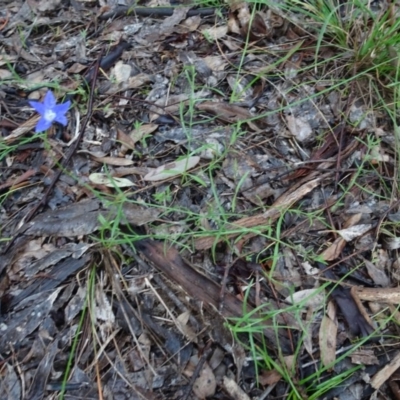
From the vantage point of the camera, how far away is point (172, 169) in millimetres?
1539

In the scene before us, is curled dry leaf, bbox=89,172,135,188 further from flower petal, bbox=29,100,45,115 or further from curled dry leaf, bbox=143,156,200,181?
flower petal, bbox=29,100,45,115

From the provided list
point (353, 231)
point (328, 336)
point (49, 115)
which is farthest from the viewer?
point (49, 115)

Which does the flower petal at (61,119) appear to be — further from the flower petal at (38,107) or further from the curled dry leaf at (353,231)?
the curled dry leaf at (353,231)

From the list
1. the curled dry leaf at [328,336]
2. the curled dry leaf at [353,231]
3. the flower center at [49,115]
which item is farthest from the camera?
the flower center at [49,115]

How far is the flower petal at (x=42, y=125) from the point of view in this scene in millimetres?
1529

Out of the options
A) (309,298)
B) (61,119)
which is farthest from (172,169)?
(309,298)

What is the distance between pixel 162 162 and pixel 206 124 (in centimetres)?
18

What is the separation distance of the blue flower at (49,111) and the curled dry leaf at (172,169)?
0.96 ft

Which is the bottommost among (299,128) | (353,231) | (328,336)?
(328,336)

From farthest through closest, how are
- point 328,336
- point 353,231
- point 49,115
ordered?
point 49,115
point 353,231
point 328,336

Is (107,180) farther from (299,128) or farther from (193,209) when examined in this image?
(299,128)

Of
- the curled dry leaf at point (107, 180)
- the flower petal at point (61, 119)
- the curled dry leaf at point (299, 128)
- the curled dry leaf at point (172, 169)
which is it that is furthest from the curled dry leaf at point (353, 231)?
the flower petal at point (61, 119)

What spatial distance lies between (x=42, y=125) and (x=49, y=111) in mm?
59

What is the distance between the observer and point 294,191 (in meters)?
1.52
